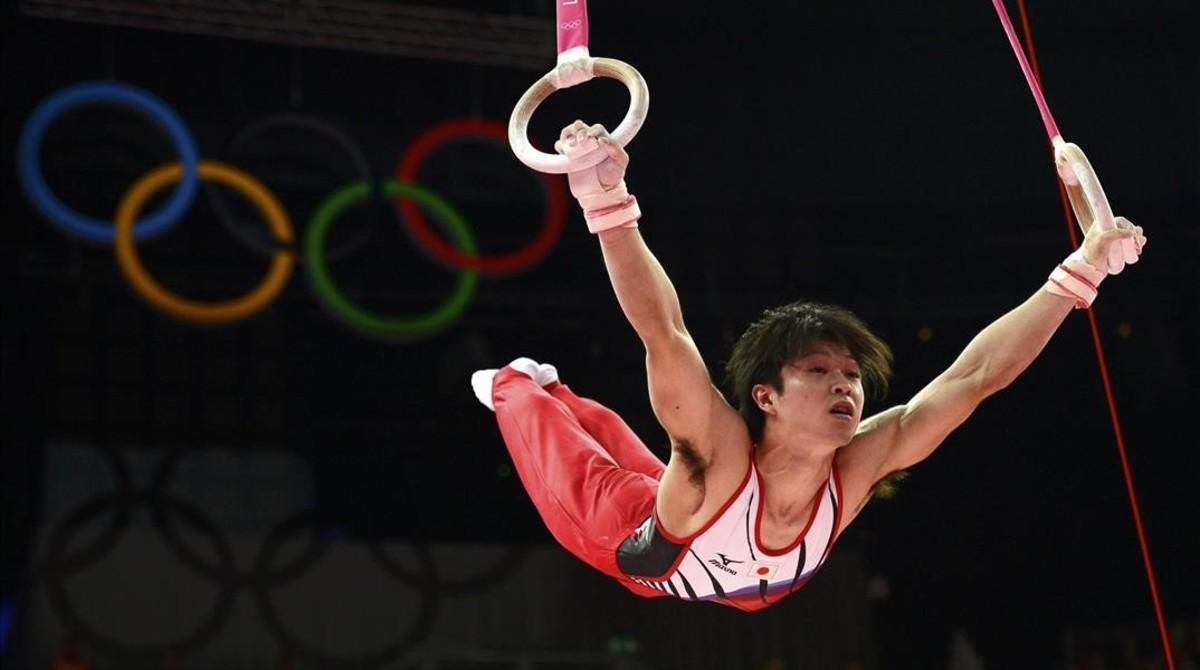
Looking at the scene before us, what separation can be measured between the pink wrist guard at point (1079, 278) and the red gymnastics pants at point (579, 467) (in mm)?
1019

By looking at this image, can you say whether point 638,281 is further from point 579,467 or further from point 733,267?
point 733,267

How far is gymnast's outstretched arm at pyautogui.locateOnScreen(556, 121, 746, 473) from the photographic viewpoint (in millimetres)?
2521

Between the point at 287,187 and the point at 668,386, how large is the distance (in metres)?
6.29

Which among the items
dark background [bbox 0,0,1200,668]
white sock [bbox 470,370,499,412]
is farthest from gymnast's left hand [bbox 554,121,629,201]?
dark background [bbox 0,0,1200,668]

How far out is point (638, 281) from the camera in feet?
8.41

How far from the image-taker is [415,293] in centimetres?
872

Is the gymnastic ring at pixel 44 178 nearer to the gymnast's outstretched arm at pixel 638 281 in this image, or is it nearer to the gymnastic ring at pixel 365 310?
the gymnastic ring at pixel 365 310

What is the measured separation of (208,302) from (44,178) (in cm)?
112

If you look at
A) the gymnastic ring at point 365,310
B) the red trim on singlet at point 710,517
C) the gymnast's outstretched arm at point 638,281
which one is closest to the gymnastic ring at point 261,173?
the gymnastic ring at point 365,310

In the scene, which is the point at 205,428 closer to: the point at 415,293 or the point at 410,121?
the point at 415,293

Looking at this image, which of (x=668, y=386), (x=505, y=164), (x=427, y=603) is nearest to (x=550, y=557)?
(x=427, y=603)

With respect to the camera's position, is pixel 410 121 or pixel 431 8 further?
pixel 410 121

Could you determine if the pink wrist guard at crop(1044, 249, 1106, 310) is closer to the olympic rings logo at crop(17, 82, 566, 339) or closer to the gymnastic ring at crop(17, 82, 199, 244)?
the olympic rings logo at crop(17, 82, 566, 339)

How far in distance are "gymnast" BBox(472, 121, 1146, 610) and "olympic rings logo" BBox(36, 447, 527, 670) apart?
17.3ft
